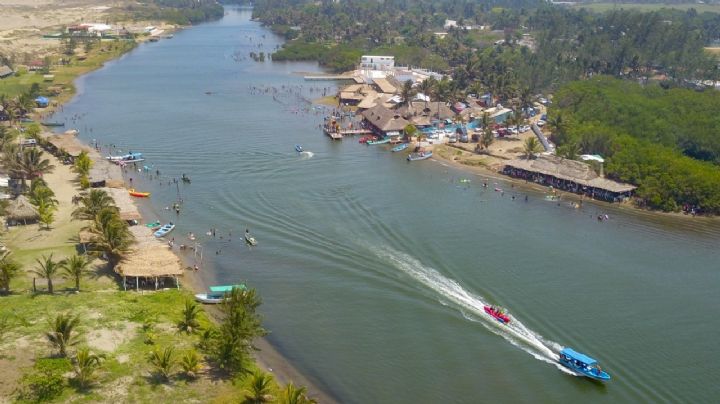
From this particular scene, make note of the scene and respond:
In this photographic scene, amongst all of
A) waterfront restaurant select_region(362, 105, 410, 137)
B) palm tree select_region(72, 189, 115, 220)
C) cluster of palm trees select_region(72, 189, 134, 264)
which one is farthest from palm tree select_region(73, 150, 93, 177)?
waterfront restaurant select_region(362, 105, 410, 137)

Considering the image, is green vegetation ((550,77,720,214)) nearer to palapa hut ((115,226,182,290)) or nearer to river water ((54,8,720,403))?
river water ((54,8,720,403))

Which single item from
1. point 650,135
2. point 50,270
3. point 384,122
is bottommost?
point 50,270

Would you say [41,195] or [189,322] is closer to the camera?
[189,322]

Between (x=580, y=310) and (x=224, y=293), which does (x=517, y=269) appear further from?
(x=224, y=293)

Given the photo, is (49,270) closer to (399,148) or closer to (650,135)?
(399,148)

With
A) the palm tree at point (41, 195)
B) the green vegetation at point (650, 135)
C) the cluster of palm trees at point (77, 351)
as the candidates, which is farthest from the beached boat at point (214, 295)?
the green vegetation at point (650, 135)

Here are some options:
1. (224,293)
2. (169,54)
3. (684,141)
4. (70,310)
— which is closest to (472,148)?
(684,141)

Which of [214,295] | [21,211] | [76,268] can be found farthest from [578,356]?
[21,211]
